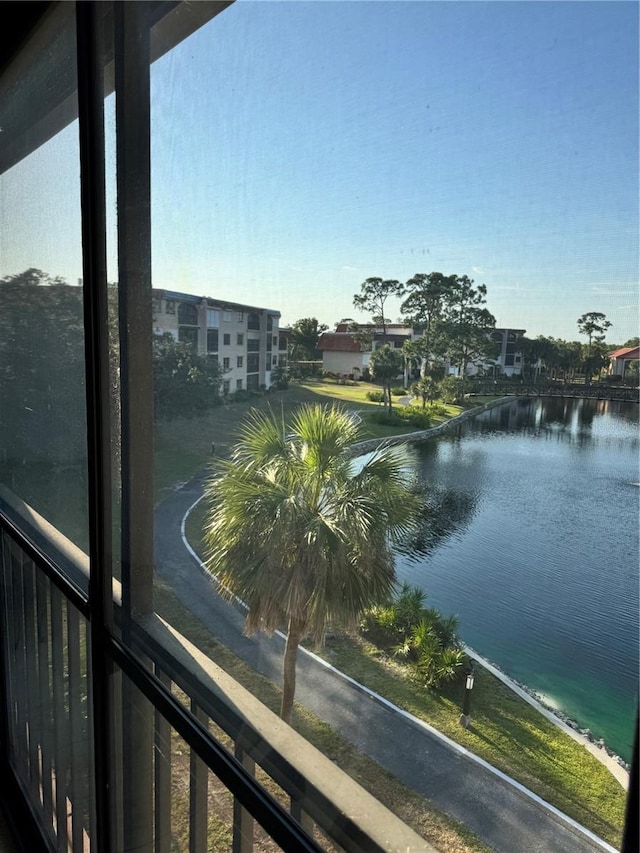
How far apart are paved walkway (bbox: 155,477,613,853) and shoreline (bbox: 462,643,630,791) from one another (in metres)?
0.08

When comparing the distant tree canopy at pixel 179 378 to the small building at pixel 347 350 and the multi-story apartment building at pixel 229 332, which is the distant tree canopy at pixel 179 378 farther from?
the small building at pixel 347 350

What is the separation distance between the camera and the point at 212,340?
1095 millimetres

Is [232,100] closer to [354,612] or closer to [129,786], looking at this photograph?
[354,612]

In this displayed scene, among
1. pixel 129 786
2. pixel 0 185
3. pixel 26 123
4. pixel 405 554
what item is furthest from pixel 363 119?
pixel 0 185

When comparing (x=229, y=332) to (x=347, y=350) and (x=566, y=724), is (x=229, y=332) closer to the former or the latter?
(x=347, y=350)

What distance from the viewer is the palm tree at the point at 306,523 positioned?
0.75 metres

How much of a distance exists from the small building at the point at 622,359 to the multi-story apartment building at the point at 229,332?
520 millimetres

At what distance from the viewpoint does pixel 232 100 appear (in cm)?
97

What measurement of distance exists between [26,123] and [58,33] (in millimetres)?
385

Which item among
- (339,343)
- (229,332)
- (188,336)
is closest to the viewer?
(339,343)

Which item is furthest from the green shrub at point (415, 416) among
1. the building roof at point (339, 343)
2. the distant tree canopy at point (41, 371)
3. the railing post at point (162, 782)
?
the distant tree canopy at point (41, 371)

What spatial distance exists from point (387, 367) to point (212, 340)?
437 millimetres

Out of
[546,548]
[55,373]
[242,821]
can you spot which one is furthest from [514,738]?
[55,373]

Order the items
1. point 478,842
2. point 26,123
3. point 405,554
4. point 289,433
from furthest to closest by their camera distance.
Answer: point 26,123 → point 289,433 → point 405,554 → point 478,842
